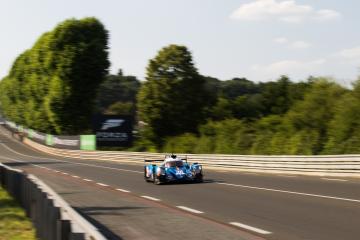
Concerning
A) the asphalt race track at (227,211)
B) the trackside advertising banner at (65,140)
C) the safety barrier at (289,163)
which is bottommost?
the asphalt race track at (227,211)

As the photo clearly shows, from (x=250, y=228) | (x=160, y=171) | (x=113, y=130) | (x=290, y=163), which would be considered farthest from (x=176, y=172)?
(x=113, y=130)

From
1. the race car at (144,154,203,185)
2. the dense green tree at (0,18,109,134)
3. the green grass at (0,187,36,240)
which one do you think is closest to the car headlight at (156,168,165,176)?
the race car at (144,154,203,185)

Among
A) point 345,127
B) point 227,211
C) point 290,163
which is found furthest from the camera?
point 345,127

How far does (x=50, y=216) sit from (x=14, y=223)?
3.87 metres

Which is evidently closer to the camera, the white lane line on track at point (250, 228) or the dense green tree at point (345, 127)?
the white lane line on track at point (250, 228)

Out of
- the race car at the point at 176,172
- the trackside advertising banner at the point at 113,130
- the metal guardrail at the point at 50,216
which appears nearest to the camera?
the metal guardrail at the point at 50,216

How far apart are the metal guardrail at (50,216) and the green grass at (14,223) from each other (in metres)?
0.18

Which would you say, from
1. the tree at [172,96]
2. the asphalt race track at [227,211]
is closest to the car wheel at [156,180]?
the asphalt race track at [227,211]

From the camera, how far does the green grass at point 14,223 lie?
957cm

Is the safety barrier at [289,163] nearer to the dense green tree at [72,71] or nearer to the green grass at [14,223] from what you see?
the green grass at [14,223]

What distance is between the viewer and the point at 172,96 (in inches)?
2211

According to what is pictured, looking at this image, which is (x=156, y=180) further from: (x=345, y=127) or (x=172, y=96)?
(x=172, y=96)

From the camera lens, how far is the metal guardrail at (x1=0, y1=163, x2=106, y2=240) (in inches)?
237

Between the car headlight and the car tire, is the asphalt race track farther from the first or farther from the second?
the car tire
